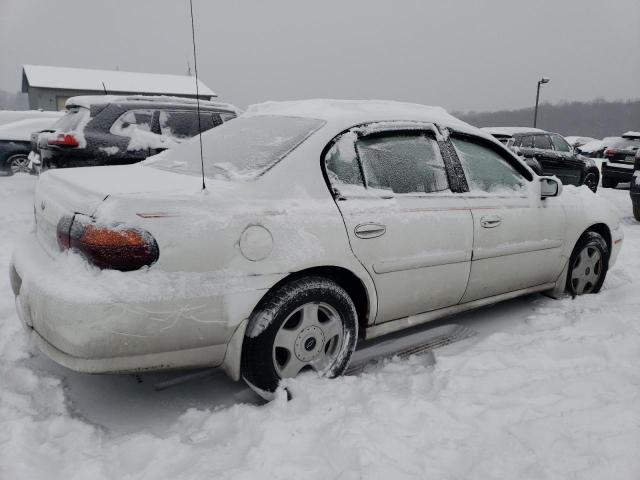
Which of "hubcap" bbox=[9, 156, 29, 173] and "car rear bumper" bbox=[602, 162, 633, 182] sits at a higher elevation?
"hubcap" bbox=[9, 156, 29, 173]

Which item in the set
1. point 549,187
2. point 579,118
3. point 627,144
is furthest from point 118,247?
point 579,118

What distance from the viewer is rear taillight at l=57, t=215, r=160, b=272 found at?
2223mm

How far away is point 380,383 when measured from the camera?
9.64 ft

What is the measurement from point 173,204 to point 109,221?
0.28 meters

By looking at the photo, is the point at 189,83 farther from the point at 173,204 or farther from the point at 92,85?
the point at 173,204

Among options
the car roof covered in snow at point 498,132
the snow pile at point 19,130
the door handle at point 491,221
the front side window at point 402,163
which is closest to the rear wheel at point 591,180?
the car roof covered in snow at point 498,132

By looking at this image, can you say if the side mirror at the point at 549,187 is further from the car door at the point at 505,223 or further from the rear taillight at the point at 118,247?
the rear taillight at the point at 118,247

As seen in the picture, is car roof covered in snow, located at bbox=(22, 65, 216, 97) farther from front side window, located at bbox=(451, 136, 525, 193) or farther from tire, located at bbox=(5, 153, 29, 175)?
front side window, located at bbox=(451, 136, 525, 193)

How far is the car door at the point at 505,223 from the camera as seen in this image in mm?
3477

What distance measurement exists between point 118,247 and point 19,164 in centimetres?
1080

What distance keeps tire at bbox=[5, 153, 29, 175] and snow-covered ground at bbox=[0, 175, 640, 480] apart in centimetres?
916

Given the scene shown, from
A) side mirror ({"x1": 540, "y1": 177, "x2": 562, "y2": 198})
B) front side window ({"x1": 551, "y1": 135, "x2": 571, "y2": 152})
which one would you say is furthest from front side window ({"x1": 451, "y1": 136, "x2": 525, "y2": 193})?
front side window ({"x1": 551, "y1": 135, "x2": 571, "y2": 152})

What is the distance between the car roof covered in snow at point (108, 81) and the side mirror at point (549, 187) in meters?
36.0

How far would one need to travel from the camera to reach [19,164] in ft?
37.1
